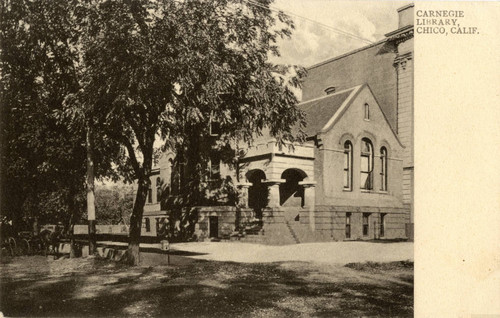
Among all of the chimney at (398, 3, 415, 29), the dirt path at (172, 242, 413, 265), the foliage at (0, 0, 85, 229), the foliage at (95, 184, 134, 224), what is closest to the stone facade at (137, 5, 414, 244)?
the dirt path at (172, 242, 413, 265)

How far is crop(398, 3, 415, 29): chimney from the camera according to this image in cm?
885

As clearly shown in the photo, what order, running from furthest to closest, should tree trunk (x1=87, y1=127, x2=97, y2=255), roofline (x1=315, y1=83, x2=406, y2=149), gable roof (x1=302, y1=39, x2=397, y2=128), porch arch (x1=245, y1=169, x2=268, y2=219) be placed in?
porch arch (x1=245, y1=169, x2=268, y2=219), roofline (x1=315, y1=83, x2=406, y2=149), gable roof (x1=302, y1=39, x2=397, y2=128), tree trunk (x1=87, y1=127, x2=97, y2=255)

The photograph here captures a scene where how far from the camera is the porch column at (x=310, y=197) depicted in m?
14.9

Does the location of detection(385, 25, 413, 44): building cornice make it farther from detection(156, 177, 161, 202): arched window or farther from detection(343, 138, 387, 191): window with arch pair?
detection(156, 177, 161, 202): arched window

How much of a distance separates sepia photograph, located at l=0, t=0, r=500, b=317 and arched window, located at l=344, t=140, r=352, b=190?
0.15 meters

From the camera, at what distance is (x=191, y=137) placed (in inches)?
498

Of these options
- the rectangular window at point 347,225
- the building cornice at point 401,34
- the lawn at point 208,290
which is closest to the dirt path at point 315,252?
the lawn at point 208,290
